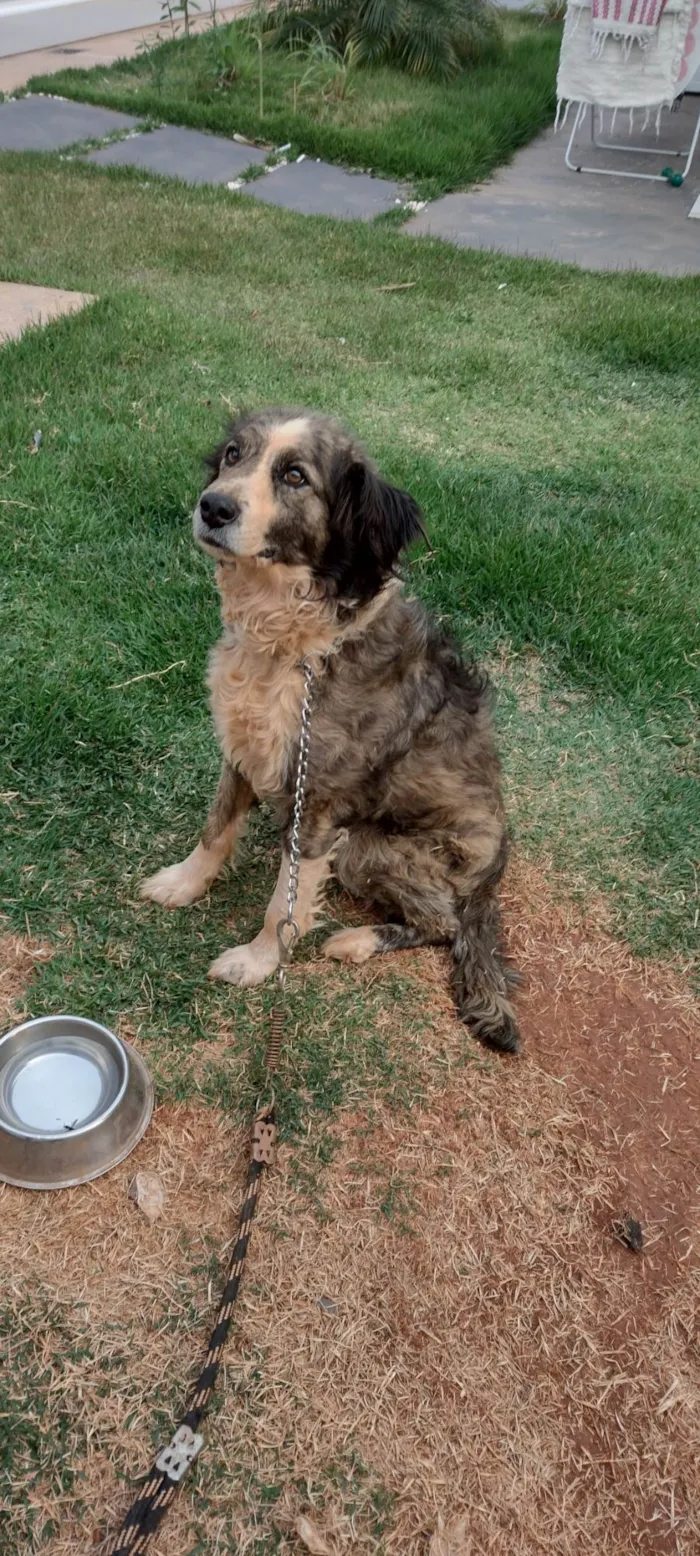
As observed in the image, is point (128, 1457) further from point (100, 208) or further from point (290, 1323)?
point (100, 208)

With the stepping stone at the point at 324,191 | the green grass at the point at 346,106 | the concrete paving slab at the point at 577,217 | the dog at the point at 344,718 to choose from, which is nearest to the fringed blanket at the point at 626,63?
the concrete paving slab at the point at 577,217

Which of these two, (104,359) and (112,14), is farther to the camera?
(112,14)

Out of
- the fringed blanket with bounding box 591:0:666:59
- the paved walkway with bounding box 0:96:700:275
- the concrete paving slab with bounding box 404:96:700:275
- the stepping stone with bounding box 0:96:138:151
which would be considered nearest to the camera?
the concrete paving slab with bounding box 404:96:700:275

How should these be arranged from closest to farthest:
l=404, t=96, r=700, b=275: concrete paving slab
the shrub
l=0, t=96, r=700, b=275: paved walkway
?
l=404, t=96, r=700, b=275: concrete paving slab < l=0, t=96, r=700, b=275: paved walkway < the shrub

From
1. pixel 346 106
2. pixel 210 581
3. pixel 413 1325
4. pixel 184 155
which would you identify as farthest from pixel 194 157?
pixel 413 1325

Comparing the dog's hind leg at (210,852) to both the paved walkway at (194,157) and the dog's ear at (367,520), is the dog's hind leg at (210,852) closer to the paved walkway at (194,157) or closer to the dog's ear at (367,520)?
the dog's ear at (367,520)

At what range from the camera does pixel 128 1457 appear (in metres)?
2.07

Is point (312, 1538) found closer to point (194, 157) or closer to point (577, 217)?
point (577, 217)

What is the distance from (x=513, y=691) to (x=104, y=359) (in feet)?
10.5

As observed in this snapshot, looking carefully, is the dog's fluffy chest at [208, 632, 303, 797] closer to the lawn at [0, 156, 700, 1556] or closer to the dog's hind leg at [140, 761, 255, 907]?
the dog's hind leg at [140, 761, 255, 907]

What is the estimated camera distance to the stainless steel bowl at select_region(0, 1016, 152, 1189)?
2.44 meters

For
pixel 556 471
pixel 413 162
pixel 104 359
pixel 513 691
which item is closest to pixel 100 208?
pixel 104 359

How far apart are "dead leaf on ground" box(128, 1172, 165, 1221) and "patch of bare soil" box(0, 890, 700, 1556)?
0.09ft

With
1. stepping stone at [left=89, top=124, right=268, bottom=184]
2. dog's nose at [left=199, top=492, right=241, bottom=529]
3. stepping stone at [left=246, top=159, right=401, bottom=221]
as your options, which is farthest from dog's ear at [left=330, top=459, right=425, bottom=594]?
stepping stone at [left=89, top=124, right=268, bottom=184]
